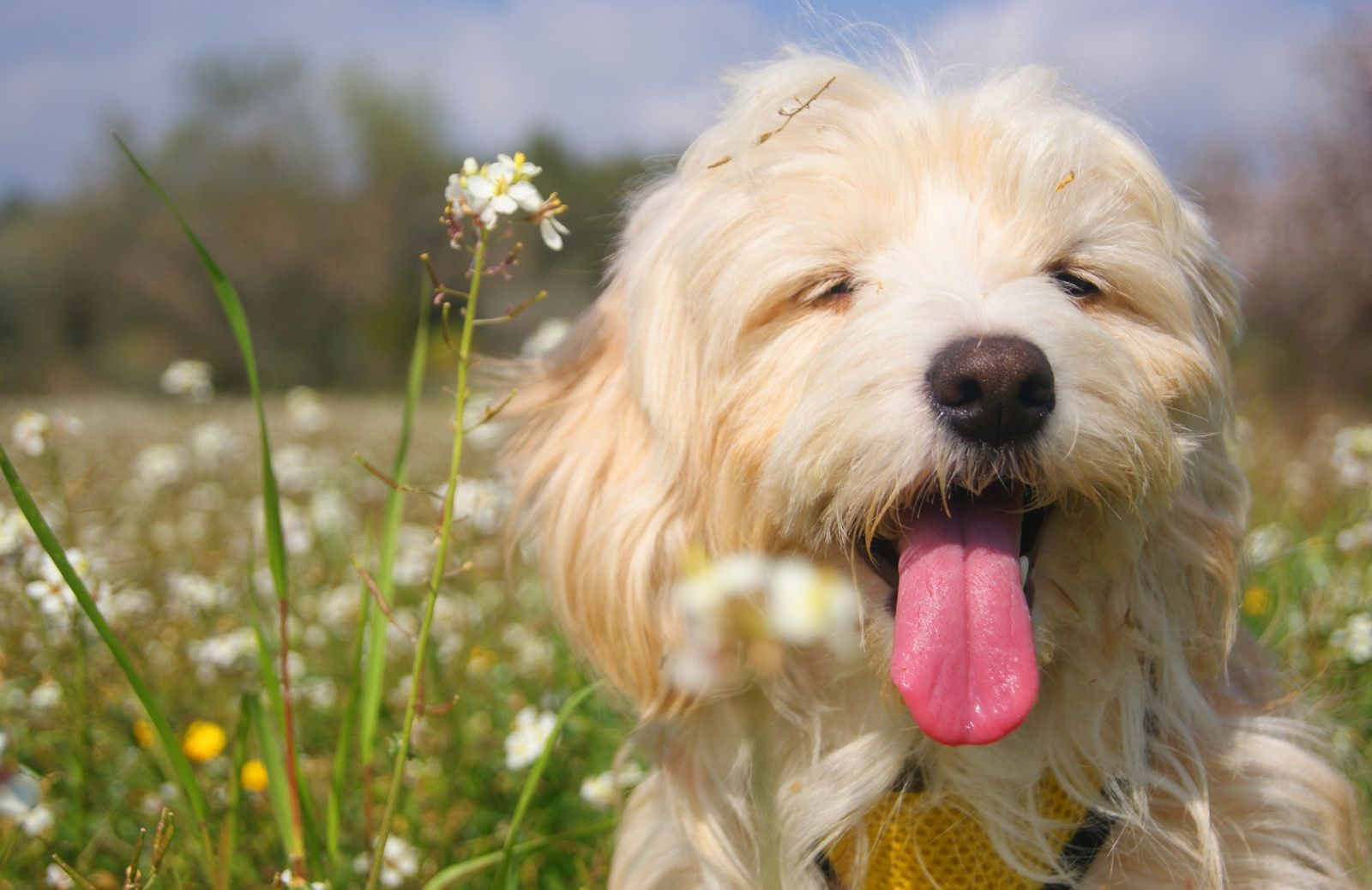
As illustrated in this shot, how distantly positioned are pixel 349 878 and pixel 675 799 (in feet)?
2.04

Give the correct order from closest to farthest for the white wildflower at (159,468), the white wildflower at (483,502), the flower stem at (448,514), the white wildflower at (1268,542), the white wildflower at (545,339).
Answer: the flower stem at (448,514) < the white wildflower at (483,502) < the white wildflower at (545,339) < the white wildflower at (1268,542) < the white wildflower at (159,468)

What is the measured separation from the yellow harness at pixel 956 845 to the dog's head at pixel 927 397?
0.27 meters

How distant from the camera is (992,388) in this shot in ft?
5.00

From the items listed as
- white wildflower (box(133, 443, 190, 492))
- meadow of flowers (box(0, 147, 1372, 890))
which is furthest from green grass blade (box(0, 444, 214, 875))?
white wildflower (box(133, 443, 190, 492))

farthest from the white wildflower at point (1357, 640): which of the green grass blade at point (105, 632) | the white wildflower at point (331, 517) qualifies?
the white wildflower at point (331, 517)

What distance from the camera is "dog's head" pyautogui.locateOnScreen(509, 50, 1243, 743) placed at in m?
1.57

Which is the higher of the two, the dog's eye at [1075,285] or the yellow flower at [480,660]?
the dog's eye at [1075,285]

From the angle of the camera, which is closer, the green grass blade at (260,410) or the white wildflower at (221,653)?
the green grass blade at (260,410)

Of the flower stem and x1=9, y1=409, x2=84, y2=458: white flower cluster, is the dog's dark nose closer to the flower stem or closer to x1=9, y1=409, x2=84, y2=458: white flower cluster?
the flower stem

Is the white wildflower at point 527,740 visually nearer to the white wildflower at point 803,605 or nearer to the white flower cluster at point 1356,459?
the white wildflower at point 803,605

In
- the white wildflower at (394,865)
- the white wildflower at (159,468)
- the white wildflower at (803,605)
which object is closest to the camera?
the white wildflower at (803,605)

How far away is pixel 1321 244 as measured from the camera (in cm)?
889

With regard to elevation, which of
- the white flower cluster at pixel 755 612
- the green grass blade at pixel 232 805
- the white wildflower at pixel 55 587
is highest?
the white flower cluster at pixel 755 612

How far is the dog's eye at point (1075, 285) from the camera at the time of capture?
70.1 inches
